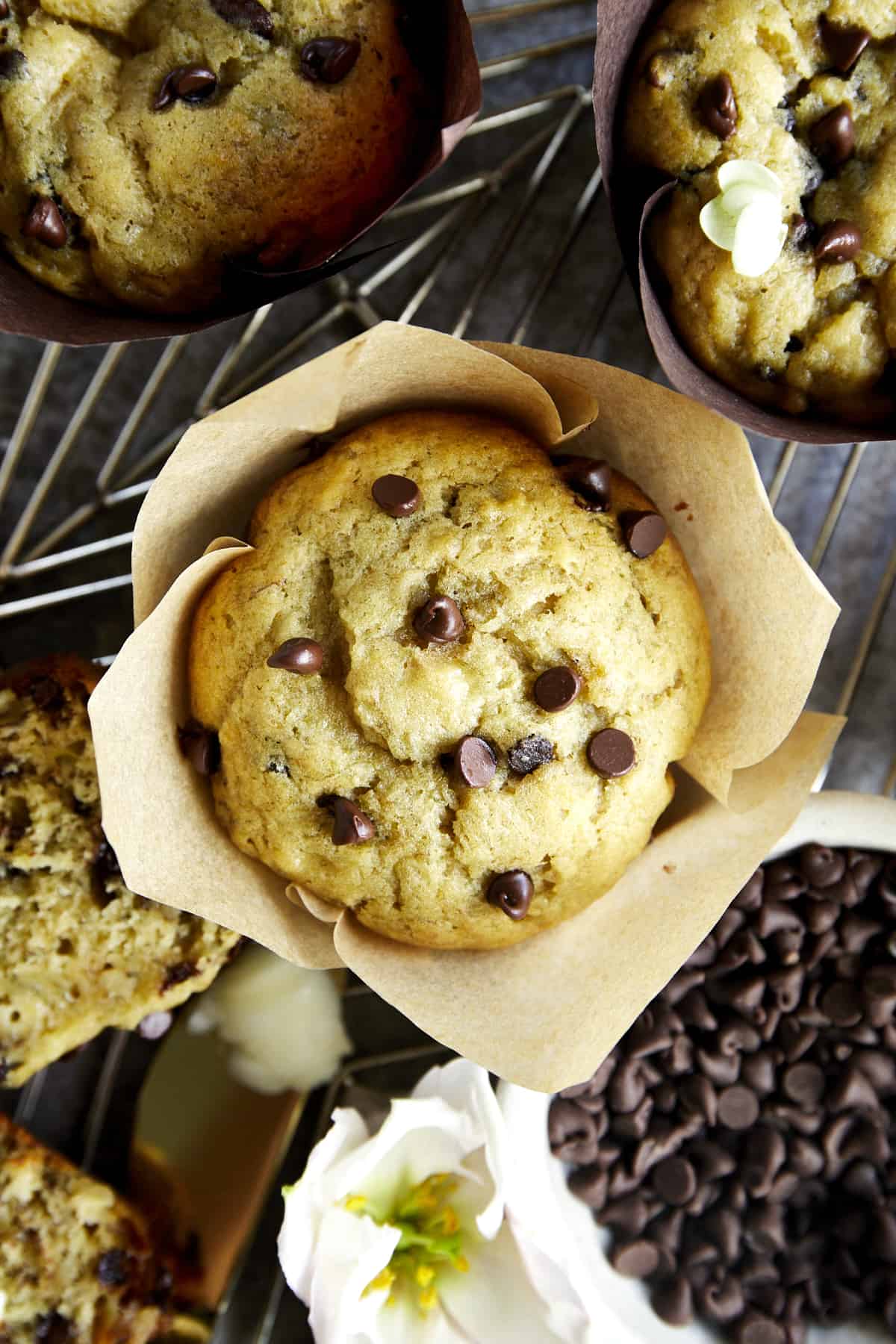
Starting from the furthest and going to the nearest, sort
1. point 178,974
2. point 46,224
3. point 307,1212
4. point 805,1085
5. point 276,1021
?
point 276,1021 < point 805,1085 < point 178,974 < point 307,1212 < point 46,224

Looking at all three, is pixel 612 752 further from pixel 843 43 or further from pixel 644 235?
pixel 843 43

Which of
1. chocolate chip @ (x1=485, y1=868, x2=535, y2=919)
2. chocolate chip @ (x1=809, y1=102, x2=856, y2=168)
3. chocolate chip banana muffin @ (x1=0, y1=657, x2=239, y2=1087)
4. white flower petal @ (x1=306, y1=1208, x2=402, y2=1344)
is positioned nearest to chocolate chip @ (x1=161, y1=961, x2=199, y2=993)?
chocolate chip banana muffin @ (x1=0, y1=657, x2=239, y2=1087)

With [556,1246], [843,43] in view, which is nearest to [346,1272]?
[556,1246]

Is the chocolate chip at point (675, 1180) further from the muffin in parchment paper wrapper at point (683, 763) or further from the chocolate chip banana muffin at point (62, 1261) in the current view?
the chocolate chip banana muffin at point (62, 1261)

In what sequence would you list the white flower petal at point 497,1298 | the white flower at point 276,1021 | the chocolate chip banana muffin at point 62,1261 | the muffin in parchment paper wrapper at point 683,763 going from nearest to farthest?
the muffin in parchment paper wrapper at point 683,763 < the white flower petal at point 497,1298 < the chocolate chip banana muffin at point 62,1261 < the white flower at point 276,1021

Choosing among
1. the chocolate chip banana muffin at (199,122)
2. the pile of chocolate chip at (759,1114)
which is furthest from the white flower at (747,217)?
the pile of chocolate chip at (759,1114)
